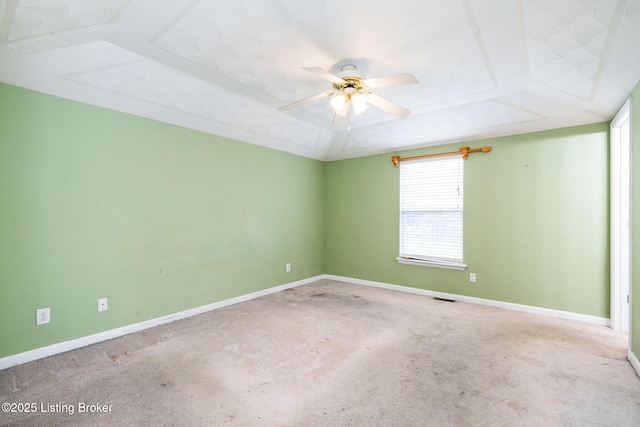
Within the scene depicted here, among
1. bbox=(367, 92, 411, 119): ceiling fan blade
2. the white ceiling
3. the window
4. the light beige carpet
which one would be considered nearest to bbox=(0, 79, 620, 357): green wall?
the window

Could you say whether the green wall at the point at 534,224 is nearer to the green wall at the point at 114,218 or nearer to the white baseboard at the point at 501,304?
the white baseboard at the point at 501,304

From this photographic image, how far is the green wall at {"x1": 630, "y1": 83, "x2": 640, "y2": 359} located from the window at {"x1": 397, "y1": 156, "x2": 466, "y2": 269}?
1772mm

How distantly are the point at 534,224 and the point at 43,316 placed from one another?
504cm

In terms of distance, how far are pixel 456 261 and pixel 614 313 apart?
1.61 metres

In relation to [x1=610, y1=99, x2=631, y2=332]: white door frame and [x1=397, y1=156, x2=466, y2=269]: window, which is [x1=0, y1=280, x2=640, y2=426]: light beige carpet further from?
[x1=397, y1=156, x2=466, y2=269]: window

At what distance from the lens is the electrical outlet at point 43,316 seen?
2398 millimetres

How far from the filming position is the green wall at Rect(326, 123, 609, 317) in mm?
3240

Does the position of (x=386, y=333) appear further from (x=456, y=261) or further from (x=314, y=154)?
(x=314, y=154)

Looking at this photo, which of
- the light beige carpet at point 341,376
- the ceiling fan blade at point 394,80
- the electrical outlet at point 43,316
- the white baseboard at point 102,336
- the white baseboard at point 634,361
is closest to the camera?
the light beige carpet at point 341,376

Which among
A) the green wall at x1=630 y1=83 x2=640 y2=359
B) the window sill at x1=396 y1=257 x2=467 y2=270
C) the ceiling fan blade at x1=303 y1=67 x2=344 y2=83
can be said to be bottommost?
the window sill at x1=396 y1=257 x2=467 y2=270

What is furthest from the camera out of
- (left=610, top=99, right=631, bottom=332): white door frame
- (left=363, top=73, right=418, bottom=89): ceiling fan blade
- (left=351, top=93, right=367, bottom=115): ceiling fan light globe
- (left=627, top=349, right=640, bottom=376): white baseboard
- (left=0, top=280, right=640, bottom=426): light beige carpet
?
(left=610, top=99, right=631, bottom=332): white door frame

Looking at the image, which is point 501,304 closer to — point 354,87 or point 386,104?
point 386,104

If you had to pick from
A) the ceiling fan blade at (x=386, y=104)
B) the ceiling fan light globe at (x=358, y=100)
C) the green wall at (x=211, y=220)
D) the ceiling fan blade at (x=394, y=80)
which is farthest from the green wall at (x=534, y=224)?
the ceiling fan blade at (x=394, y=80)

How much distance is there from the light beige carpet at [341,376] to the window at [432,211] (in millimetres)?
1169
